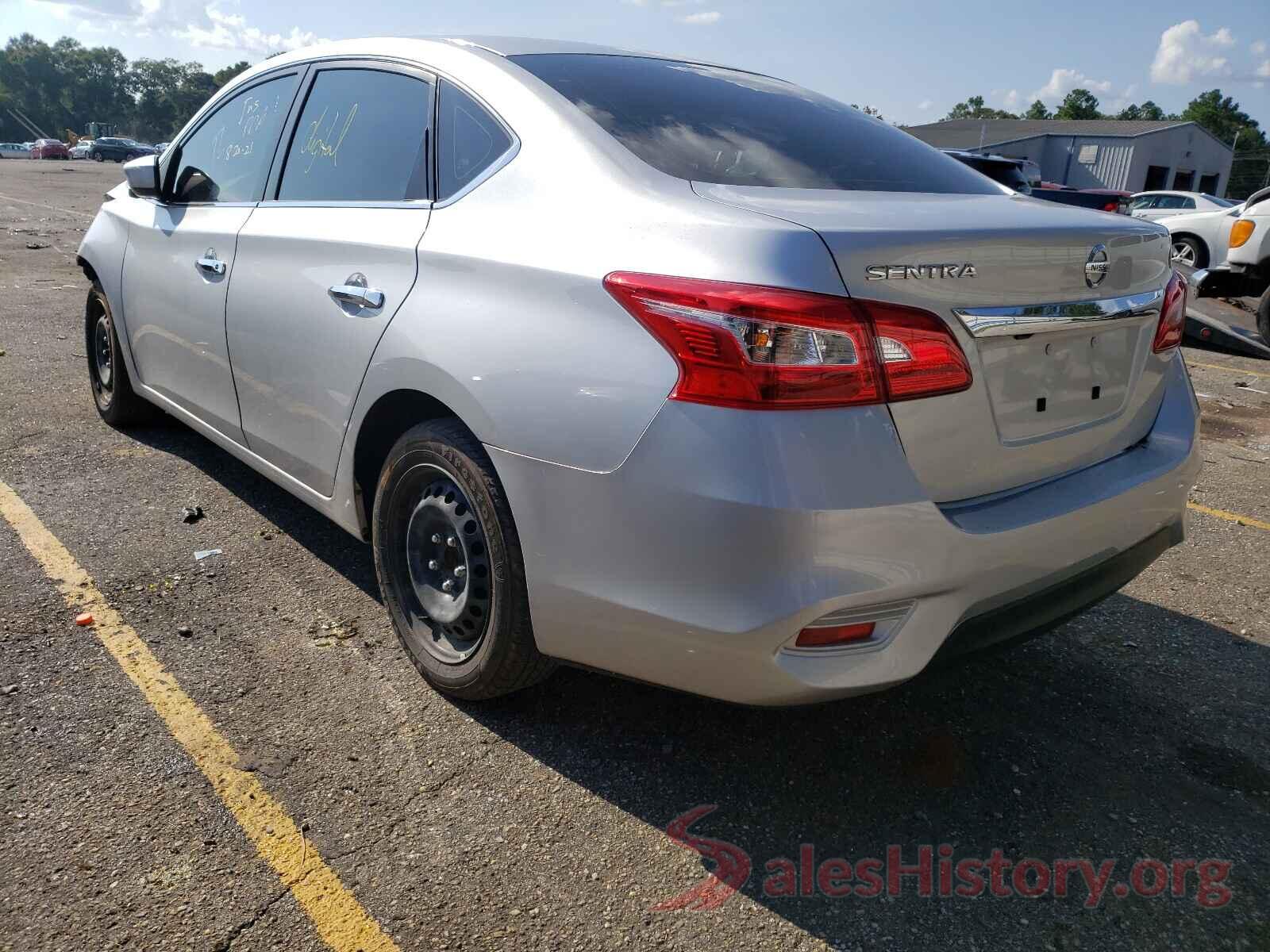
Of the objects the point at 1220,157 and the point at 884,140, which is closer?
the point at 884,140

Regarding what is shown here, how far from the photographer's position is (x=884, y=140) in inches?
120

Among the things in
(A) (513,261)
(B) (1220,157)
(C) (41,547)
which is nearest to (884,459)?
(A) (513,261)

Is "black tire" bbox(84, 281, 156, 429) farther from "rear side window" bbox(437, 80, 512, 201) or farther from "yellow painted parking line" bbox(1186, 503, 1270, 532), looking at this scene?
"yellow painted parking line" bbox(1186, 503, 1270, 532)

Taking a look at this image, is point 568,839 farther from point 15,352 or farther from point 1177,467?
point 15,352

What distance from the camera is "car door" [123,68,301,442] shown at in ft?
11.8

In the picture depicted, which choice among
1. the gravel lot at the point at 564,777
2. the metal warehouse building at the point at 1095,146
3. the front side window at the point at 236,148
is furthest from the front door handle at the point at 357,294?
the metal warehouse building at the point at 1095,146

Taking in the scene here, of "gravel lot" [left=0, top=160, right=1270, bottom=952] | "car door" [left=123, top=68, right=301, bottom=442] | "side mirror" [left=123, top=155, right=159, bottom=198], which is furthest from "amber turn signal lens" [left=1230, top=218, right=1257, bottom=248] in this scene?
"side mirror" [left=123, top=155, right=159, bottom=198]

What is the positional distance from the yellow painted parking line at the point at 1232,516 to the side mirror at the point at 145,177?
188 inches

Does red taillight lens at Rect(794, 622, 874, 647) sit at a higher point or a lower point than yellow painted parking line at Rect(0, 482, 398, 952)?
higher

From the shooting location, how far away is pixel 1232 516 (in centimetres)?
462

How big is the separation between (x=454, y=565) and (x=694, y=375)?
3.48 feet

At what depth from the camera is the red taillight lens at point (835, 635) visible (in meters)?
1.99

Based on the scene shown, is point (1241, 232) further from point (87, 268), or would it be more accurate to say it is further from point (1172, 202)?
point (1172, 202)

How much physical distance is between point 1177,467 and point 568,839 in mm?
1833
